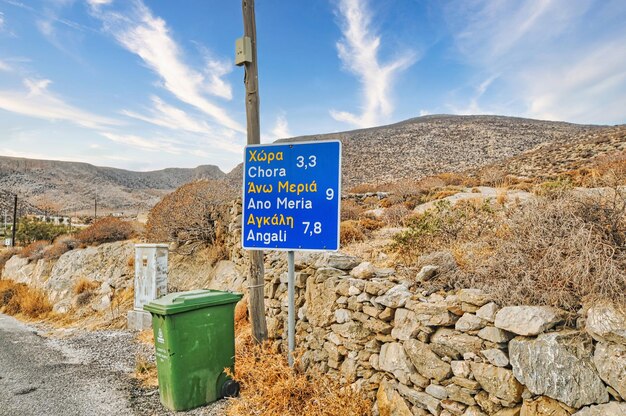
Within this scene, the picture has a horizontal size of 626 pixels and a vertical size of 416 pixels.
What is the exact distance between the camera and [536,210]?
3697 mm

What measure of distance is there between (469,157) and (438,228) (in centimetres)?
3673

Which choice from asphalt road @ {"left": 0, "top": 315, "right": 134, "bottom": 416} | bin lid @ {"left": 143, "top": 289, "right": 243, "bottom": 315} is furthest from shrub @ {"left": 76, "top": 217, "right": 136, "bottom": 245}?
bin lid @ {"left": 143, "top": 289, "right": 243, "bottom": 315}

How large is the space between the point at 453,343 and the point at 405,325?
52 centimetres

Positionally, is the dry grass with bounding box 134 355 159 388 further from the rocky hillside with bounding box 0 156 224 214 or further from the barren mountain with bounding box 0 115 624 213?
the rocky hillside with bounding box 0 156 224 214

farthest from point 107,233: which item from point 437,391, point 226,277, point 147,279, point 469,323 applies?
point 469,323

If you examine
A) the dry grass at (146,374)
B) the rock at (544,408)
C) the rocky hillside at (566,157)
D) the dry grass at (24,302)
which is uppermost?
the rocky hillside at (566,157)

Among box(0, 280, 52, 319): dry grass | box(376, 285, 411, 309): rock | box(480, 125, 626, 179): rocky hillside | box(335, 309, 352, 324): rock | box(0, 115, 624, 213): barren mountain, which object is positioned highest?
box(0, 115, 624, 213): barren mountain

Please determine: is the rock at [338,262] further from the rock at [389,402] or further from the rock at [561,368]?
the rock at [561,368]

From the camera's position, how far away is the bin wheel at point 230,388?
4652 millimetres

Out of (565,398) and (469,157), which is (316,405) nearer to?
(565,398)

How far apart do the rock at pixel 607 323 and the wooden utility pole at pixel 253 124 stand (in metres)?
3.79

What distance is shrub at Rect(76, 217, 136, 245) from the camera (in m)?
14.9

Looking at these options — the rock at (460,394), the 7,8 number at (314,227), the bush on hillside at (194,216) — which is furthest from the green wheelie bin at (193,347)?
the bush on hillside at (194,216)

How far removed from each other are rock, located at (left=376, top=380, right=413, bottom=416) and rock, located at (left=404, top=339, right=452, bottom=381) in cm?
36
